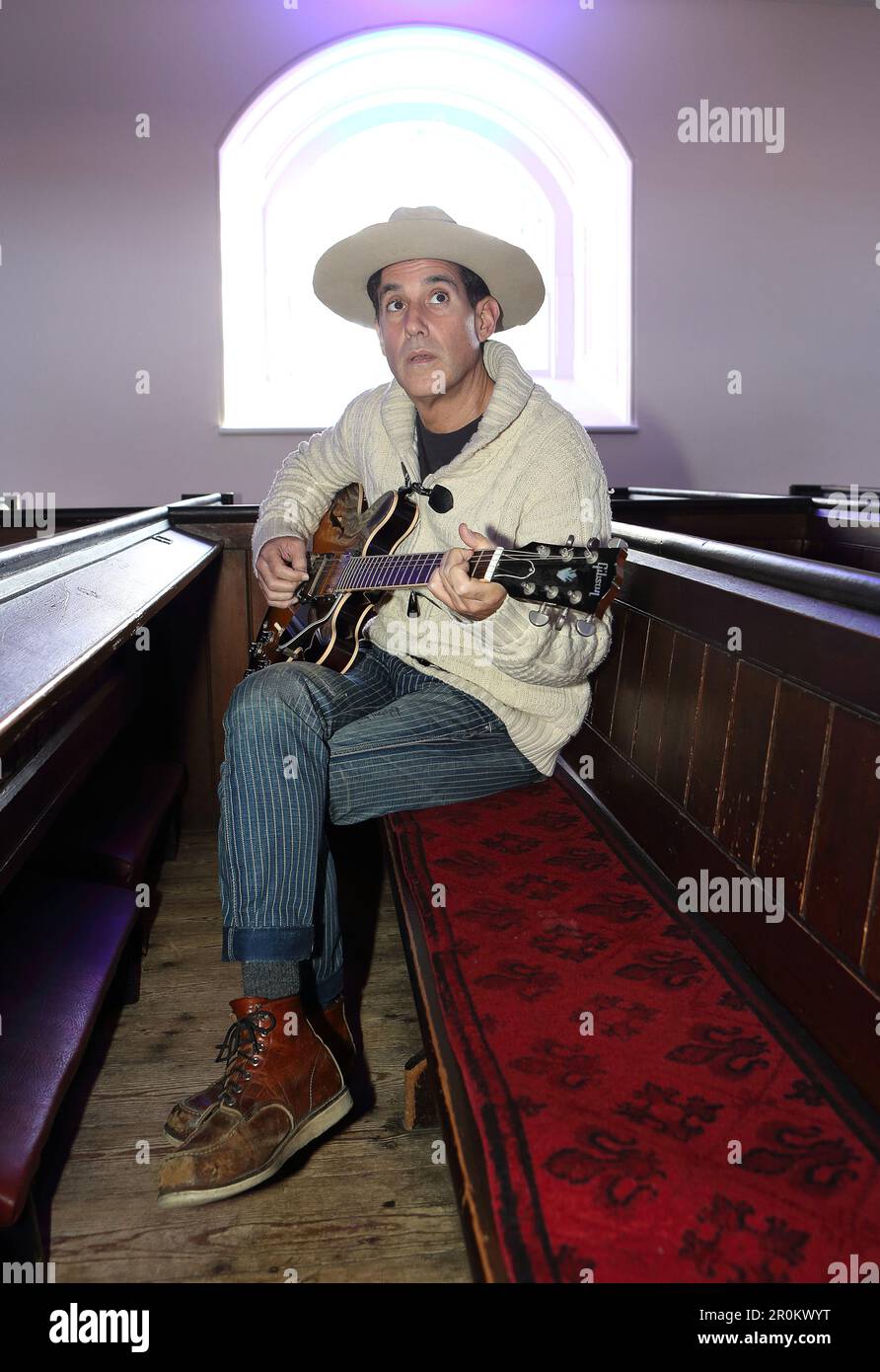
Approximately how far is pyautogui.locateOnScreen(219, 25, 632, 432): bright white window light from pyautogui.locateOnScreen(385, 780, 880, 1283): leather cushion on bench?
200 inches

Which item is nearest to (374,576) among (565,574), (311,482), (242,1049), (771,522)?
(565,574)

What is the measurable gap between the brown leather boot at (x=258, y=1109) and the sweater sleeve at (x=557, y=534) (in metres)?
0.69

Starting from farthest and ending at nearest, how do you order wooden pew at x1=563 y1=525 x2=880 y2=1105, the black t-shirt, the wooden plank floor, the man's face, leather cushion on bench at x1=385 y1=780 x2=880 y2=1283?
the black t-shirt → the man's face → the wooden plank floor → wooden pew at x1=563 y1=525 x2=880 y2=1105 → leather cushion on bench at x1=385 y1=780 x2=880 y2=1283

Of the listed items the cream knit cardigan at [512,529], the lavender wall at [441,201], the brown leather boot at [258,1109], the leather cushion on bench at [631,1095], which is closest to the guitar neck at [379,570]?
the cream knit cardigan at [512,529]

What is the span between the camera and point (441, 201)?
6.81 metres

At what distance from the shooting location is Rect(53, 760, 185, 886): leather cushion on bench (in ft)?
8.35

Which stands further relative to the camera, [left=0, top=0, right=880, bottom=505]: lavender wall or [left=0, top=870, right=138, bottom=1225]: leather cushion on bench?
[left=0, top=0, right=880, bottom=505]: lavender wall

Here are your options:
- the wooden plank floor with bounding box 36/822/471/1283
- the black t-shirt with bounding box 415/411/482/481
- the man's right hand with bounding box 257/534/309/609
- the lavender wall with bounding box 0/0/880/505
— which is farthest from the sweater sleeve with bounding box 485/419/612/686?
the lavender wall with bounding box 0/0/880/505

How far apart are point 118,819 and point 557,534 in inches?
55.9

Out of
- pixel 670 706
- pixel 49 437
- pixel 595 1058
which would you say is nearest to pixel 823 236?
pixel 49 437

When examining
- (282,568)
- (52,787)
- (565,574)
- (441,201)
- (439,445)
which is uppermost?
(441,201)

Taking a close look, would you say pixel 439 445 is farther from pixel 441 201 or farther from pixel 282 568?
pixel 441 201

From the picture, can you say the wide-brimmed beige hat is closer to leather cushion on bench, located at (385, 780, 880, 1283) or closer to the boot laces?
leather cushion on bench, located at (385, 780, 880, 1283)
